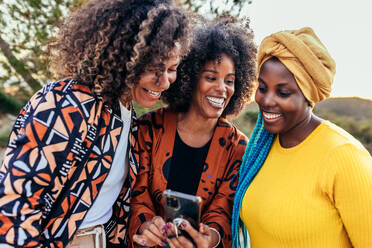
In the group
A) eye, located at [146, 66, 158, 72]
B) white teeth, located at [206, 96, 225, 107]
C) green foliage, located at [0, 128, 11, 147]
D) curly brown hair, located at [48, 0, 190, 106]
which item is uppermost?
curly brown hair, located at [48, 0, 190, 106]

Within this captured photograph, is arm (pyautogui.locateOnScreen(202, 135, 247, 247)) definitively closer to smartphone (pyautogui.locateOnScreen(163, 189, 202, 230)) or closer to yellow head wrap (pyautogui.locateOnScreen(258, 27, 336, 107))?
smartphone (pyautogui.locateOnScreen(163, 189, 202, 230))

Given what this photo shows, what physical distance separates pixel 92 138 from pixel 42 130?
242mm

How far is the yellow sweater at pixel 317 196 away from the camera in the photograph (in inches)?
53.0

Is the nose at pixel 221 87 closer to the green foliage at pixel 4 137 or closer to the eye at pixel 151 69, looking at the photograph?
the eye at pixel 151 69

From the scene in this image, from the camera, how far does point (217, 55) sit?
7.04 ft

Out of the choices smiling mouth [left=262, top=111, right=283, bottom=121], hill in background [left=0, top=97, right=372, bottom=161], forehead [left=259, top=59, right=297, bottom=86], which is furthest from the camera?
hill in background [left=0, top=97, right=372, bottom=161]

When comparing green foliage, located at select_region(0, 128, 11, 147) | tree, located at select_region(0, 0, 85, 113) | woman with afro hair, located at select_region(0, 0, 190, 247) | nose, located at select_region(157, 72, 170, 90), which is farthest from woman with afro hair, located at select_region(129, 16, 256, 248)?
green foliage, located at select_region(0, 128, 11, 147)

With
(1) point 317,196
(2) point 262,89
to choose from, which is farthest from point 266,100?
(1) point 317,196

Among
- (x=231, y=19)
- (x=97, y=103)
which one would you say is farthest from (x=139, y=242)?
(x=231, y=19)

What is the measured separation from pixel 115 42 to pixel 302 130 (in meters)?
1.07

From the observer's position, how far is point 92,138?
1.49 meters

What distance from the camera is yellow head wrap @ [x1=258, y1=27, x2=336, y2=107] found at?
1.48 metres

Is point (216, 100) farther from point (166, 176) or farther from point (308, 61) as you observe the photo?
point (308, 61)

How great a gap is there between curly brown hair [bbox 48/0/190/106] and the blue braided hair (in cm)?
76
